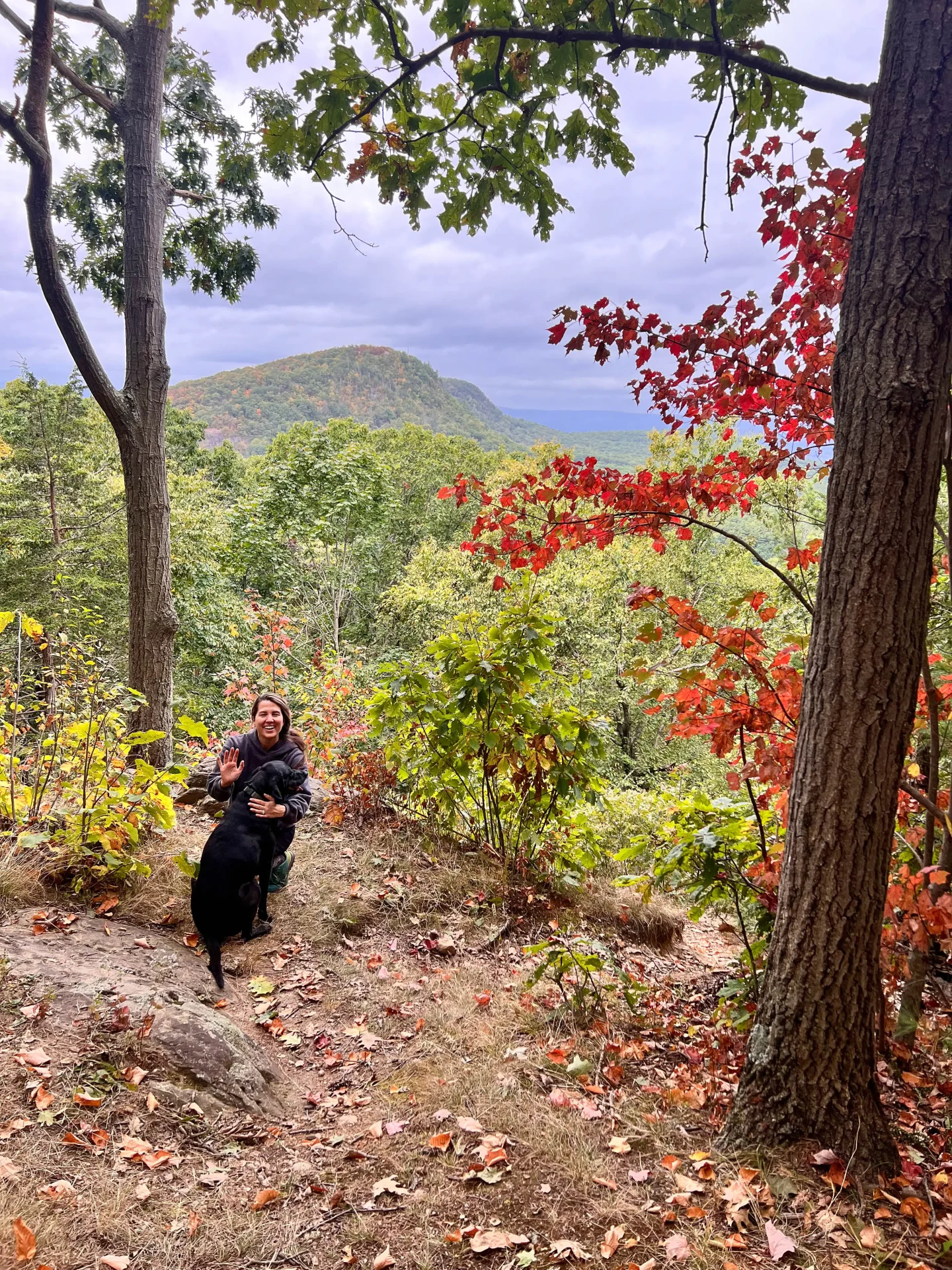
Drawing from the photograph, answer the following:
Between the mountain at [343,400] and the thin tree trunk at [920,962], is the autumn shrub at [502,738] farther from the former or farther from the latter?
the mountain at [343,400]

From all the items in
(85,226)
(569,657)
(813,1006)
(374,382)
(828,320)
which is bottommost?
(569,657)

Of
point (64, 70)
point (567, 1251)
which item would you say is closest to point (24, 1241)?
point (567, 1251)

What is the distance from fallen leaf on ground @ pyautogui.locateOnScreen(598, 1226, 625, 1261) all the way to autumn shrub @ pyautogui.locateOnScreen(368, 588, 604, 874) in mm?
A: 2654

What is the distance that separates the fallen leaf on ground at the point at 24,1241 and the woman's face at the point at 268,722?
2.74m

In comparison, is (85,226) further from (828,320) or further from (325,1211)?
(325,1211)

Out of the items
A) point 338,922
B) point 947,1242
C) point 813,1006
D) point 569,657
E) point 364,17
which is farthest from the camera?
point 569,657

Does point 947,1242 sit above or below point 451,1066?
above

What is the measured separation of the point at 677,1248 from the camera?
1.97 metres

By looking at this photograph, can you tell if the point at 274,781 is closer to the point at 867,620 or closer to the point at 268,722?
the point at 268,722

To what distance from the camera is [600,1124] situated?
2588 millimetres

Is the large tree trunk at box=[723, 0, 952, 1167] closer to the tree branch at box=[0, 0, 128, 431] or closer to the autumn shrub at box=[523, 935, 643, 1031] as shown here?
the autumn shrub at box=[523, 935, 643, 1031]

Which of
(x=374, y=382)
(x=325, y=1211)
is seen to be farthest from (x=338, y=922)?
(x=374, y=382)

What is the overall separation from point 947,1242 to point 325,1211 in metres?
1.90

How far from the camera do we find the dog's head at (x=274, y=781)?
407 centimetres
